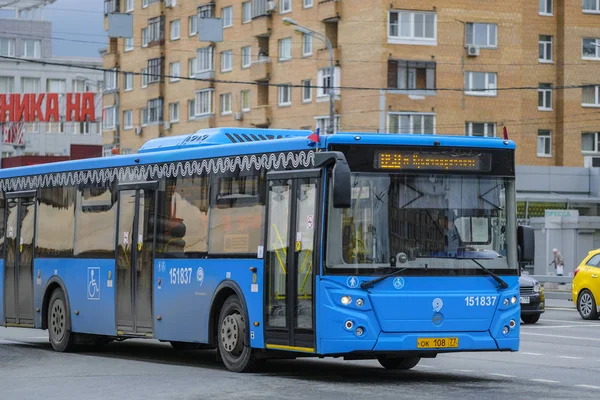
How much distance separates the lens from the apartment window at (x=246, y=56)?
74.7 m

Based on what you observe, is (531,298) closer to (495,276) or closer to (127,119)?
(495,276)

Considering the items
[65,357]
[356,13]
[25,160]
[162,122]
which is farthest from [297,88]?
[65,357]

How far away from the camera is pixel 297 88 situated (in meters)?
70.1

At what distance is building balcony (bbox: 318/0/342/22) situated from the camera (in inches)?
2598

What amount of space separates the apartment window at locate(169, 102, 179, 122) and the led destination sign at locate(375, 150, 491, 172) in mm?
68383

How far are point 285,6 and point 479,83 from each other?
37.2 feet

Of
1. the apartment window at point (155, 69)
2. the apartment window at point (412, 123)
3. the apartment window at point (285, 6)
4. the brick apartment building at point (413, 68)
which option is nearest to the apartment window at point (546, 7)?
the brick apartment building at point (413, 68)

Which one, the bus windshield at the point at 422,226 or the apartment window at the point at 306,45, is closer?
the bus windshield at the point at 422,226

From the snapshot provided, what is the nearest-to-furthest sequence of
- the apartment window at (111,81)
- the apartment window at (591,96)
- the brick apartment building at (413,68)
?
1. the brick apartment building at (413,68)
2. the apartment window at (591,96)
3. the apartment window at (111,81)

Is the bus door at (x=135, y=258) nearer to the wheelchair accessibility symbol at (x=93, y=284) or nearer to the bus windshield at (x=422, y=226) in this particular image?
the wheelchair accessibility symbol at (x=93, y=284)

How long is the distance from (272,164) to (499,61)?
174 feet

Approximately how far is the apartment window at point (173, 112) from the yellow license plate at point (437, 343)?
226 feet

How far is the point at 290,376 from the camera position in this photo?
15594mm

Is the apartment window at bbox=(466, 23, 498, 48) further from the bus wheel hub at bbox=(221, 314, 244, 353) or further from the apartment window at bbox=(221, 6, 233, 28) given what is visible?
the bus wheel hub at bbox=(221, 314, 244, 353)
